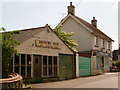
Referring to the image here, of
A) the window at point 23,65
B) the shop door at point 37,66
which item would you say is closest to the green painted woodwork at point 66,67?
the shop door at point 37,66

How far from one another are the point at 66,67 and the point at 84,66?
5.19m

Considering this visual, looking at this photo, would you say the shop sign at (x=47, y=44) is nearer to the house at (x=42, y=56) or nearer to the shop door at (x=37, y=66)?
the house at (x=42, y=56)

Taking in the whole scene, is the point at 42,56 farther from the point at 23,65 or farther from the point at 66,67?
the point at 66,67

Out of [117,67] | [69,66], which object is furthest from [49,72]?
[117,67]

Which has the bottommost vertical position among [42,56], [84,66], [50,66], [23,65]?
[84,66]

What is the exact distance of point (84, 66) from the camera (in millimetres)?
26797

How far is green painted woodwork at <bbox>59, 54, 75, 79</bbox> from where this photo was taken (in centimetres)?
2127

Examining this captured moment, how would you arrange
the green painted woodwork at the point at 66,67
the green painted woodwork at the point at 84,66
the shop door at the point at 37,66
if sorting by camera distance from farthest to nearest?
the green painted woodwork at the point at 84,66 → the green painted woodwork at the point at 66,67 → the shop door at the point at 37,66

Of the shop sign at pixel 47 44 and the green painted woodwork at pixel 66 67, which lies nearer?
the shop sign at pixel 47 44

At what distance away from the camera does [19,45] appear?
1695 cm

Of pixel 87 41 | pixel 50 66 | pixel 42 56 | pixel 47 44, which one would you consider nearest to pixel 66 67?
pixel 50 66

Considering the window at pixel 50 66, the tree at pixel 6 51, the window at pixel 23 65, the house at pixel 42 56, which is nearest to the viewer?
the tree at pixel 6 51

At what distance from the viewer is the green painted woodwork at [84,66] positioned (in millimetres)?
25281

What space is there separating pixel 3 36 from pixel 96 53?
63.7 ft
